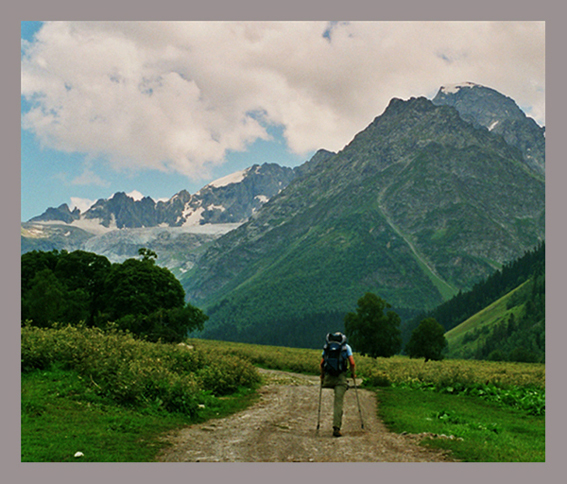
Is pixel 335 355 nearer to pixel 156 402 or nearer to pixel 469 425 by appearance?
pixel 469 425

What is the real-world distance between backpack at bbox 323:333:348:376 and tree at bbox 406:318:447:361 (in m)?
72.0

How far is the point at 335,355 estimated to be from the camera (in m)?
17.0

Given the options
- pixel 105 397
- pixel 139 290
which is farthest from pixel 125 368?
pixel 139 290

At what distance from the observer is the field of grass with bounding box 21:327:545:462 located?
1420 centimetres

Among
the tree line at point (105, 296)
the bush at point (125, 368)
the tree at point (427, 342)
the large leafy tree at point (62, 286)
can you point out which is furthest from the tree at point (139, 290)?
the tree at point (427, 342)

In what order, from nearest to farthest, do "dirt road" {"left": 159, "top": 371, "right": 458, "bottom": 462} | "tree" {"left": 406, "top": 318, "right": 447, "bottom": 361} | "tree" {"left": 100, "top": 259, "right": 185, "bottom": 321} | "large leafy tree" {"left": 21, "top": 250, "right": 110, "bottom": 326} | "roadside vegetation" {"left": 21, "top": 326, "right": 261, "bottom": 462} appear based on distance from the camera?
"dirt road" {"left": 159, "top": 371, "right": 458, "bottom": 462}, "roadside vegetation" {"left": 21, "top": 326, "right": 261, "bottom": 462}, "large leafy tree" {"left": 21, "top": 250, "right": 110, "bottom": 326}, "tree" {"left": 100, "top": 259, "right": 185, "bottom": 321}, "tree" {"left": 406, "top": 318, "right": 447, "bottom": 361}

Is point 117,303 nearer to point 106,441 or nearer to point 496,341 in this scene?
point 106,441

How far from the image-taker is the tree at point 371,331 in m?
73.7

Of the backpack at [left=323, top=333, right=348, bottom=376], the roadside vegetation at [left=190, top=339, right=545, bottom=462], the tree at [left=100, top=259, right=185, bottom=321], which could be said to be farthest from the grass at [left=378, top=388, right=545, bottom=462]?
the tree at [left=100, top=259, right=185, bottom=321]

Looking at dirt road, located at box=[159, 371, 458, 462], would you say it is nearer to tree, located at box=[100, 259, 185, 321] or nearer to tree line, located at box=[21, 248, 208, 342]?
tree line, located at box=[21, 248, 208, 342]

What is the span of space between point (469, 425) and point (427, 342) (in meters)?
68.9

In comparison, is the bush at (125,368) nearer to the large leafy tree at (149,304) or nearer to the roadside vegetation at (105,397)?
the roadside vegetation at (105,397)

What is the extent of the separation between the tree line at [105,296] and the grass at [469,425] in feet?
101

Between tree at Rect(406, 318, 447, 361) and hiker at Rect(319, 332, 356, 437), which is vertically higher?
hiker at Rect(319, 332, 356, 437)
